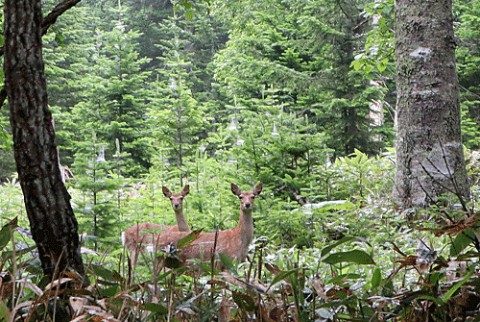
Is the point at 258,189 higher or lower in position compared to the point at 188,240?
lower

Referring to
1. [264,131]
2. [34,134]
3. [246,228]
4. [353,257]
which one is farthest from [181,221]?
[353,257]

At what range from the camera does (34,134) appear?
1590 mm

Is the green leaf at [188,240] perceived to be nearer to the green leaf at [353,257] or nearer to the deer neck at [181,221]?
the green leaf at [353,257]

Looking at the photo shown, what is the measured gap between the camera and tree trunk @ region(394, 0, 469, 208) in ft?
19.7

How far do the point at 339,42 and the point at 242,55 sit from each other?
2847mm

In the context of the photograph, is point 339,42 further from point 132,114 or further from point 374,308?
point 374,308

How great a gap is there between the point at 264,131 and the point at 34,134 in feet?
23.1

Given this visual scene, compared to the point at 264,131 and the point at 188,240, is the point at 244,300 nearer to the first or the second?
the point at 188,240

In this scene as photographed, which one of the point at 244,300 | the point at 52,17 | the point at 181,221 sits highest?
the point at 52,17

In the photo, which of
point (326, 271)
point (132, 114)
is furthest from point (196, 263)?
point (132, 114)

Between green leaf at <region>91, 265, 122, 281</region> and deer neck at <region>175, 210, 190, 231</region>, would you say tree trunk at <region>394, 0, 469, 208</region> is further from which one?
green leaf at <region>91, 265, 122, 281</region>

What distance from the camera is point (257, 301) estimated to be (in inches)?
61.4

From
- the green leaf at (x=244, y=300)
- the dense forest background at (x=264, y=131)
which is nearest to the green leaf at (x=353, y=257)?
the dense forest background at (x=264, y=131)

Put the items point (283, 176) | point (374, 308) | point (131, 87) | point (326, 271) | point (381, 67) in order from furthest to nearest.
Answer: point (131, 87) → point (381, 67) → point (283, 176) → point (326, 271) → point (374, 308)
